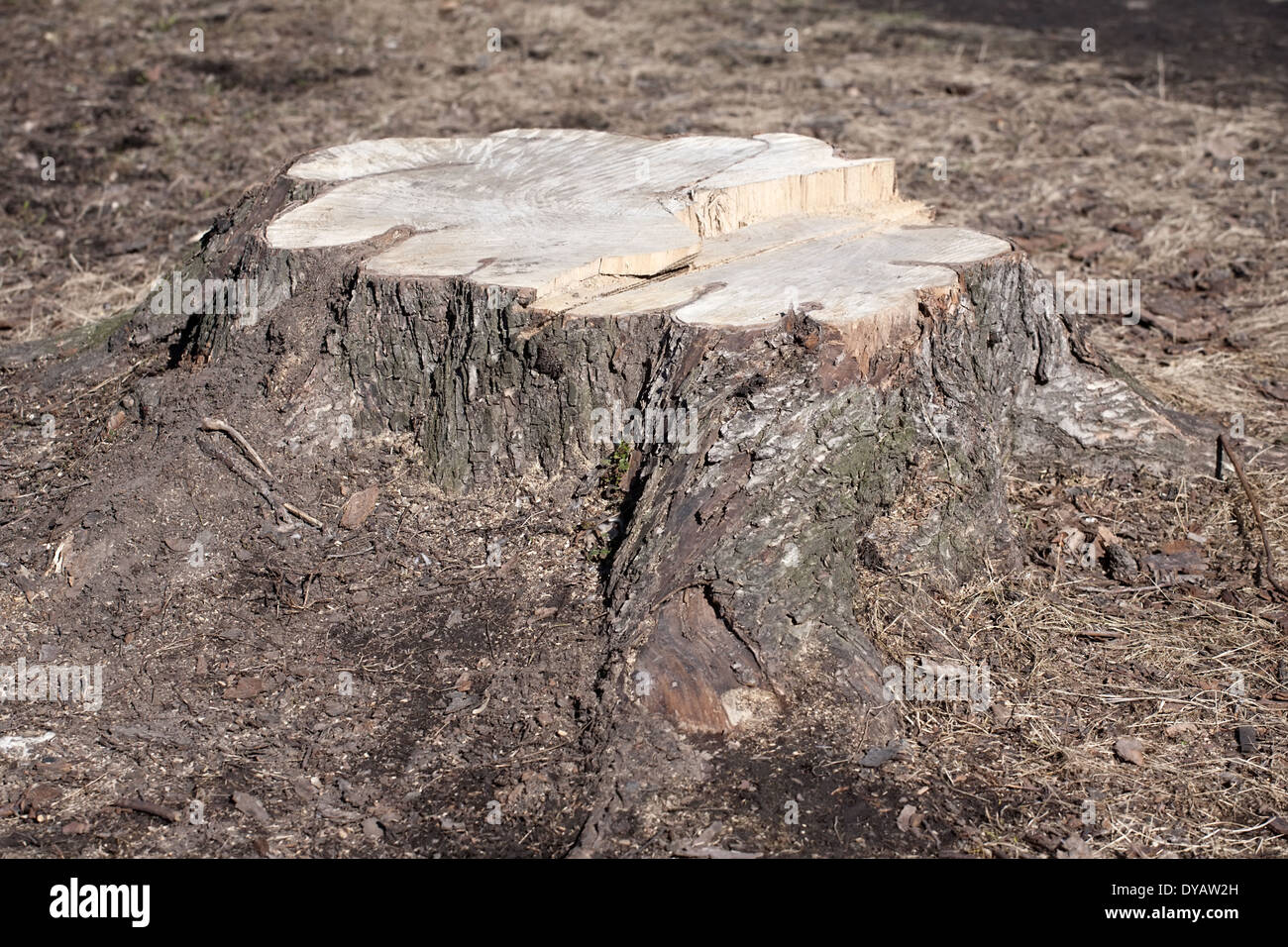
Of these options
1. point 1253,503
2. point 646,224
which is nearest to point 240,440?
point 646,224

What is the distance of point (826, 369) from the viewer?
10.0 feet

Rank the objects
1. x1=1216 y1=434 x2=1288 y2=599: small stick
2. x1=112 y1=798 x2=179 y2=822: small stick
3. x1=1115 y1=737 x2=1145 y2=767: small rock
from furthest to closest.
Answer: x1=1216 y1=434 x2=1288 y2=599: small stick, x1=1115 y1=737 x2=1145 y2=767: small rock, x1=112 y1=798 x2=179 y2=822: small stick

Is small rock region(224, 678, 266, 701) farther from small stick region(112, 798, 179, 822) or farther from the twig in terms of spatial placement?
the twig

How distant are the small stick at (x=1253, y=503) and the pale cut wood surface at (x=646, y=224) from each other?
106 cm

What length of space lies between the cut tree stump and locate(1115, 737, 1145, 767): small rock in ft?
1.88

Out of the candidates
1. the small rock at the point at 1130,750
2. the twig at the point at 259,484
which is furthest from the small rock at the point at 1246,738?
the twig at the point at 259,484

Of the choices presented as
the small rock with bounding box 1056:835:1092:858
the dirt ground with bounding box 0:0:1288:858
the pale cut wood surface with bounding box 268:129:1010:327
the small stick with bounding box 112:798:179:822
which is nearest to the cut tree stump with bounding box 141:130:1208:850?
the pale cut wood surface with bounding box 268:129:1010:327

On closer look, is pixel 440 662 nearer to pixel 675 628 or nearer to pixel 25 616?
pixel 675 628

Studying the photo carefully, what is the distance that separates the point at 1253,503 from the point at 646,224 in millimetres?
2104

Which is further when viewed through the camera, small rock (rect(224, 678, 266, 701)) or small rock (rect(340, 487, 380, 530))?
small rock (rect(340, 487, 380, 530))

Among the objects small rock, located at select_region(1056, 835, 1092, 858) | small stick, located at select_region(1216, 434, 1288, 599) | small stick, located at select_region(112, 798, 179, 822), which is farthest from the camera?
small stick, located at select_region(1216, 434, 1288, 599)

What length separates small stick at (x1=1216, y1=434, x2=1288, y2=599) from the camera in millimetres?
3463
